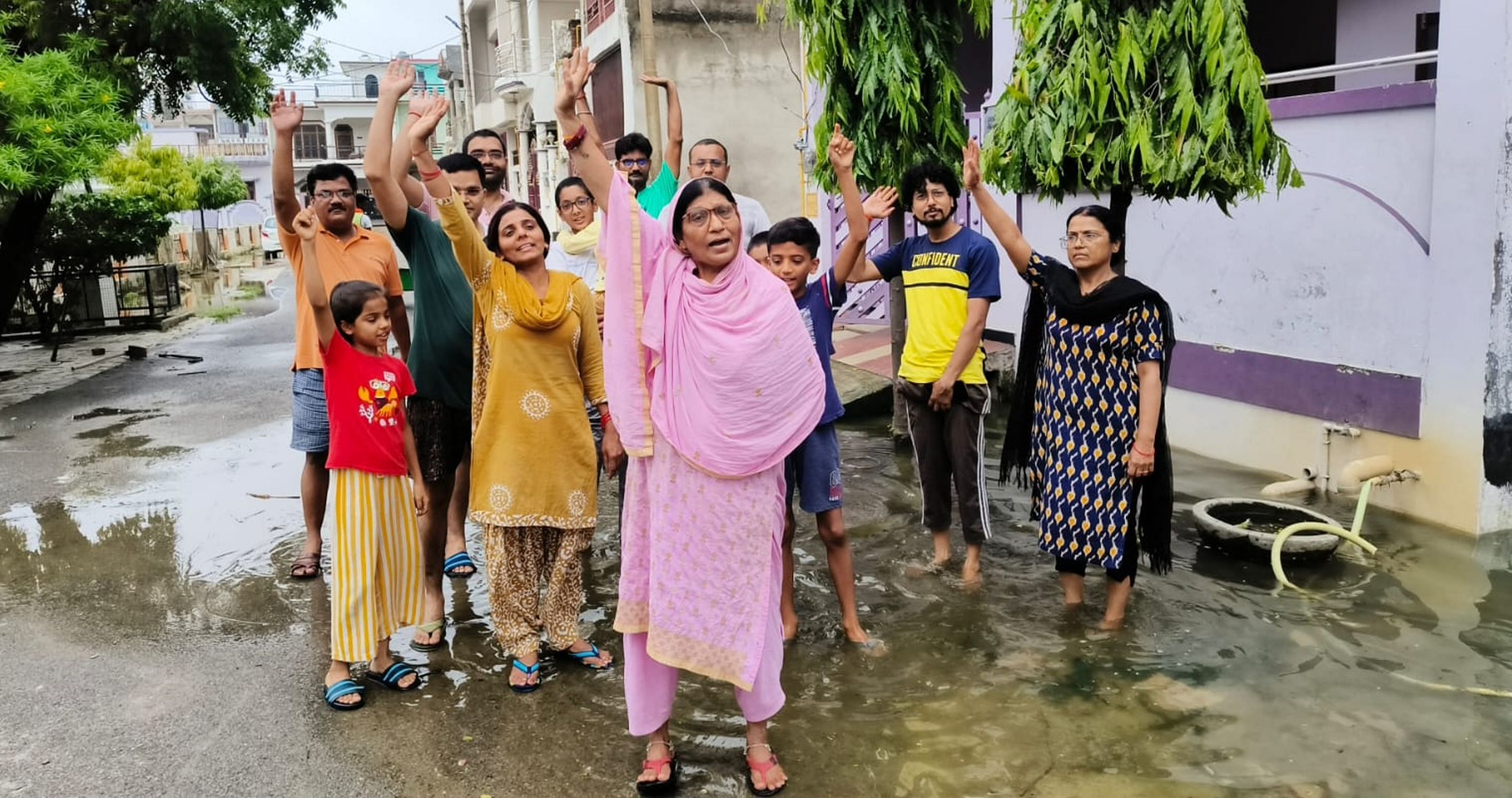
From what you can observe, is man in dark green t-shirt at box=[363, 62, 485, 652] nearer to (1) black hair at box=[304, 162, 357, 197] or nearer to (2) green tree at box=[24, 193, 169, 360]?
(1) black hair at box=[304, 162, 357, 197]

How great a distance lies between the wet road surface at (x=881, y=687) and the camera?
3.54 metres

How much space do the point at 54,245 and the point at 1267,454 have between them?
54.0 feet

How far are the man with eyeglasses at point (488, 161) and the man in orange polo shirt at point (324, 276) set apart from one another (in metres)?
0.51

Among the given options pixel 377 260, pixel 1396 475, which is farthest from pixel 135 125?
pixel 1396 475

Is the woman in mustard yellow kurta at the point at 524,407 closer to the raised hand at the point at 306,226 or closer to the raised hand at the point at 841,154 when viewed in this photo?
the raised hand at the point at 306,226

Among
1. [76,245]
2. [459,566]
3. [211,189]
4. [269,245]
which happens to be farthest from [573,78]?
[269,245]

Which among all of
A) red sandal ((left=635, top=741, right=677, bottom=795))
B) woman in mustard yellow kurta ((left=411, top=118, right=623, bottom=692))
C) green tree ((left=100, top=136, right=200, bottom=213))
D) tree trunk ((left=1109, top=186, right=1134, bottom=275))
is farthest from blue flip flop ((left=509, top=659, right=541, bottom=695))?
green tree ((left=100, top=136, right=200, bottom=213))

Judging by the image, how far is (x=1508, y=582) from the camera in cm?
504

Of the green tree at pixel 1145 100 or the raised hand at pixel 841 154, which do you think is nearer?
the raised hand at pixel 841 154

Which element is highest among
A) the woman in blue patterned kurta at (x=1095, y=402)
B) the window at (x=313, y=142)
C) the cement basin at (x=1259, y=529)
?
the window at (x=313, y=142)

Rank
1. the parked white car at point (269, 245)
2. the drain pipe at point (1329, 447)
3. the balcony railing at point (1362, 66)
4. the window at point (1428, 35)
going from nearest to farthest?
the balcony railing at point (1362, 66) < the drain pipe at point (1329, 447) < the window at point (1428, 35) < the parked white car at point (269, 245)

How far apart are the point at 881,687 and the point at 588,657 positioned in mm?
1142

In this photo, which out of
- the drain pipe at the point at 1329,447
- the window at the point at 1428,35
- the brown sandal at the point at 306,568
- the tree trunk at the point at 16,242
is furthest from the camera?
the tree trunk at the point at 16,242

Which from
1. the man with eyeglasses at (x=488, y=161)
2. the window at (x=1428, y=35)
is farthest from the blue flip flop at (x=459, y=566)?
the window at (x=1428, y=35)
